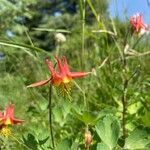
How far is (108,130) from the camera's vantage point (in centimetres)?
140

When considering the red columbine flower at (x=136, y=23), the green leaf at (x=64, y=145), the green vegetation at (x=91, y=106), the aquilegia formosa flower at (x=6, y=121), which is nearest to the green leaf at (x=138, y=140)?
the green vegetation at (x=91, y=106)

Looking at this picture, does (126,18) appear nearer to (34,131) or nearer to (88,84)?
(88,84)

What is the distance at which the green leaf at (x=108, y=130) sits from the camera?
139cm

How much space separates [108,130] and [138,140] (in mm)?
80

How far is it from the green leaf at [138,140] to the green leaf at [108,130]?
0.04 m

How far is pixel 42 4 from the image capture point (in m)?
27.4

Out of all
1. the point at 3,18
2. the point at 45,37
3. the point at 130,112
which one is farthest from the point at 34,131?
the point at 45,37

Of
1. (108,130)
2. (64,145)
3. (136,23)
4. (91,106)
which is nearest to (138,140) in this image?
(108,130)

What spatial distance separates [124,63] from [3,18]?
6550mm

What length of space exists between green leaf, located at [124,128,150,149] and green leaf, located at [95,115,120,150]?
0.14 ft

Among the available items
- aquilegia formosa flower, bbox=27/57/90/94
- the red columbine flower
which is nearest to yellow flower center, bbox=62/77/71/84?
aquilegia formosa flower, bbox=27/57/90/94

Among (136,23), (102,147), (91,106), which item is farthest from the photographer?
(91,106)

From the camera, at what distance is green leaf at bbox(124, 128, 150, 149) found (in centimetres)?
142

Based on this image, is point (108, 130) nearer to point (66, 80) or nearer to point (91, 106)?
point (66, 80)
